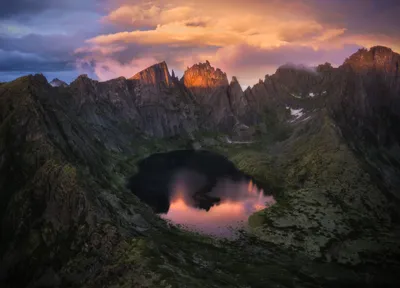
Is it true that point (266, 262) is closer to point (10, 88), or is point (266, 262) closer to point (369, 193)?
point (369, 193)

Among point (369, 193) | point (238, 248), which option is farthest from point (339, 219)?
point (238, 248)

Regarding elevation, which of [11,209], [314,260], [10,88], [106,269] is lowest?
[314,260]

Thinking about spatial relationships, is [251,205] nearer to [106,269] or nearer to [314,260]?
[314,260]

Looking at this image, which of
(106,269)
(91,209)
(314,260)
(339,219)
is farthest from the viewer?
(339,219)

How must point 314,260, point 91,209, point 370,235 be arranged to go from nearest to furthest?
1. point 91,209
2. point 314,260
3. point 370,235

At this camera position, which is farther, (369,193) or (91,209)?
(369,193)

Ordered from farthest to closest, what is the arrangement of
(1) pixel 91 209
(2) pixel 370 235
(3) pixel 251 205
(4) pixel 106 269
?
(3) pixel 251 205 < (2) pixel 370 235 < (1) pixel 91 209 < (4) pixel 106 269

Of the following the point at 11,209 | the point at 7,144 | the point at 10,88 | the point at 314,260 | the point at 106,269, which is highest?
the point at 10,88

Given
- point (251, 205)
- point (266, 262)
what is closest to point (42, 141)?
point (266, 262)

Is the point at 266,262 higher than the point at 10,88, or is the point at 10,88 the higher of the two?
the point at 10,88
